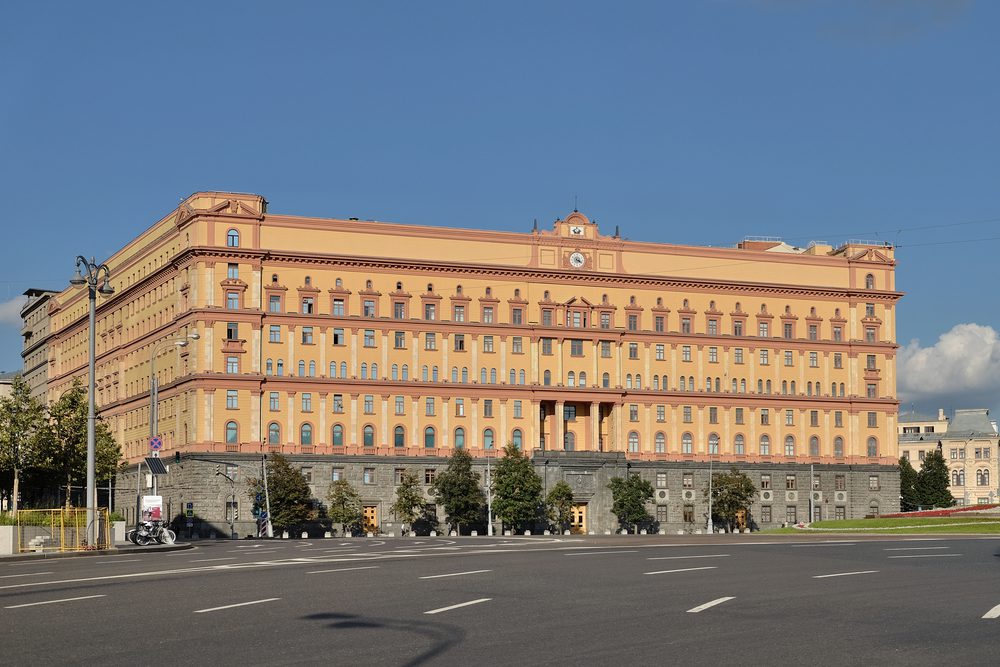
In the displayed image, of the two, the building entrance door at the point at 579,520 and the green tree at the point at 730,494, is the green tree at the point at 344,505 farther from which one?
the green tree at the point at 730,494

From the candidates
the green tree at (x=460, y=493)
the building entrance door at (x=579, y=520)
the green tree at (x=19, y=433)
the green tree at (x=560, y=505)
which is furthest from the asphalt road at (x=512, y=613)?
the building entrance door at (x=579, y=520)

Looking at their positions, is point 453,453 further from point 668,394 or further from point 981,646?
point 981,646

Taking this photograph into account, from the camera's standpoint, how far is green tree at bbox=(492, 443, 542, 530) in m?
116

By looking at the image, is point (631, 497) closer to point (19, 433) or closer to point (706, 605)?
point (19, 433)

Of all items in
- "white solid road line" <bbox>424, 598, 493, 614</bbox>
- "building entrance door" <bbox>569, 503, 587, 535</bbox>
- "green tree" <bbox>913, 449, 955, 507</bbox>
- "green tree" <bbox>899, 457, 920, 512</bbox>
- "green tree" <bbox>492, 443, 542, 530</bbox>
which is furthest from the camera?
"green tree" <bbox>913, 449, 955, 507</bbox>

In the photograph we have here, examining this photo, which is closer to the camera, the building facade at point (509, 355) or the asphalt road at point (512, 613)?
the asphalt road at point (512, 613)

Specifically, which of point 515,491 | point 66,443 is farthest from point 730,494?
point 66,443

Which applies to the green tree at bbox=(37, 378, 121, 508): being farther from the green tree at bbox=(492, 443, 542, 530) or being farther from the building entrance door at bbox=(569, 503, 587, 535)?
the building entrance door at bbox=(569, 503, 587, 535)

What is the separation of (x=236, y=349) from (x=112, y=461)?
59.0ft

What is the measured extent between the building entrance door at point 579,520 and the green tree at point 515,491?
602 centimetres

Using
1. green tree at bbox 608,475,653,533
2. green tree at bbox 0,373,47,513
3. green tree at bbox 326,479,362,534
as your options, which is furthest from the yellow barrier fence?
green tree at bbox 608,475,653,533

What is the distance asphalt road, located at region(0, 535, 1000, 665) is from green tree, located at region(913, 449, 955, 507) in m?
152

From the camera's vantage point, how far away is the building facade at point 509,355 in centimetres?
11806

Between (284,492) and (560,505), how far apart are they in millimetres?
23752
